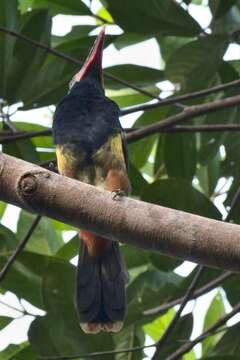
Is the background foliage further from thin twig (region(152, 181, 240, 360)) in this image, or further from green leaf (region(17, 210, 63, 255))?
thin twig (region(152, 181, 240, 360))

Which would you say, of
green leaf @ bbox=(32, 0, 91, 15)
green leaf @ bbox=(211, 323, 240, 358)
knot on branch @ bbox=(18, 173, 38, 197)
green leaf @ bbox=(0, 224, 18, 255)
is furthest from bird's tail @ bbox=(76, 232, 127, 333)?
green leaf @ bbox=(32, 0, 91, 15)

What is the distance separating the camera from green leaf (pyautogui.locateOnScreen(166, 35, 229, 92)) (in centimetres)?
324

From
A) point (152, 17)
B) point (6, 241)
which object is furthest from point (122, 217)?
point (152, 17)

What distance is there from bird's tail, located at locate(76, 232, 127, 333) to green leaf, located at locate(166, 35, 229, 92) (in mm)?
798

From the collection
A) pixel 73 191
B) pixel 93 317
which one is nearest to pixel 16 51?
pixel 93 317

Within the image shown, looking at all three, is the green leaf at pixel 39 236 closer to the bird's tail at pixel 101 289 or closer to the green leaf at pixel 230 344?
the bird's tail at pixel 101 289

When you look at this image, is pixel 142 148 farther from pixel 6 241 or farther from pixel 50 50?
pixel 6 241

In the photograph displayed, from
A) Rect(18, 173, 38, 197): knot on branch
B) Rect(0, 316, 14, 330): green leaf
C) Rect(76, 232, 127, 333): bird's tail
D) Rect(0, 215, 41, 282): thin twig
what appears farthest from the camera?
Rect(0, 316, 14, 330): green leaf

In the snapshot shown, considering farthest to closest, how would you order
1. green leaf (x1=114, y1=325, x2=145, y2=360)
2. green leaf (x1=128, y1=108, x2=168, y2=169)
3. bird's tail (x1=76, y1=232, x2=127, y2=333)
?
green leaf (x1=128, y1=108, x2=168, y2=169) → green leaf (x1=114, y1=325, x2=145, y2=360) → bird's tail (x1=76, y1=232, x2=127, y2=333)

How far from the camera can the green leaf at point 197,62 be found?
3238 millimetres

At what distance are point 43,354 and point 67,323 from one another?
0.46 ft

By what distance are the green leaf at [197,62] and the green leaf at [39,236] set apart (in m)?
0.87

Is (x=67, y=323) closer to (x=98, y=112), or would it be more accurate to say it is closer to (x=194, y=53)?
(x=98, y=112)

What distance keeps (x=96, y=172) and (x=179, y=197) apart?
36cm
